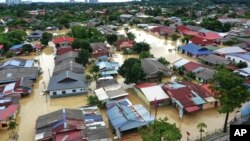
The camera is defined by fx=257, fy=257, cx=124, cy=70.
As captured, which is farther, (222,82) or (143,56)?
(143,56)

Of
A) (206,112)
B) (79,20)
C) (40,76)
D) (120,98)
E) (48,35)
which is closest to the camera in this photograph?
(206,112)

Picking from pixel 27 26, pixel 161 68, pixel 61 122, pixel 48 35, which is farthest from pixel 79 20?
pixel 61 122

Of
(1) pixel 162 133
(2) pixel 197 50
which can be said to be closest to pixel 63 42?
(2) pixel 197 50

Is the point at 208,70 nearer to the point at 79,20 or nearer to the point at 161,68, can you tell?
the point at 161,68

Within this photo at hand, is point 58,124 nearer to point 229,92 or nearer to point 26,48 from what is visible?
point 229,92

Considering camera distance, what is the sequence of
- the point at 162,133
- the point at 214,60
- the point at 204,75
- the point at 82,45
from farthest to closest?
the point at 82,45 < the point at 214,60 < the point at 204,75 < the point at 162,133

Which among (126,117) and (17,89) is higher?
(126,117)

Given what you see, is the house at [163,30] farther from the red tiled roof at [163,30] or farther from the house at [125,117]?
the house at [125,117]
